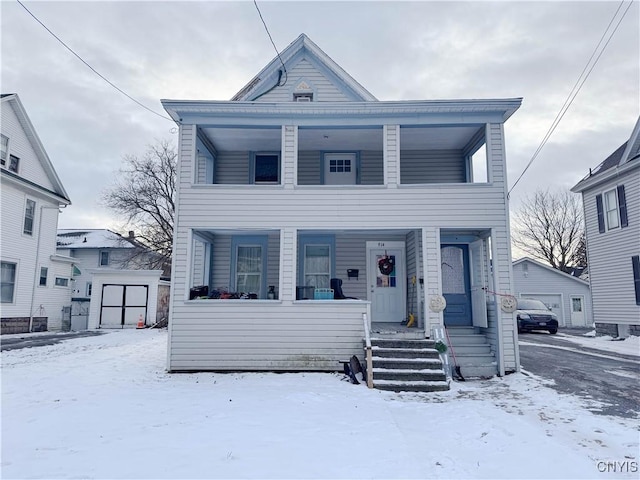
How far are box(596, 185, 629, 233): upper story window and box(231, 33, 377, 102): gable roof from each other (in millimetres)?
10542

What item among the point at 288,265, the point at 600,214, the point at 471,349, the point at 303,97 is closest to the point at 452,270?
the point at 471,349

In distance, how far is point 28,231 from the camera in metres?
17.5

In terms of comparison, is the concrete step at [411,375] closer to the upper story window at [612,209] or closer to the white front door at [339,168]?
the white front door at [339,168]

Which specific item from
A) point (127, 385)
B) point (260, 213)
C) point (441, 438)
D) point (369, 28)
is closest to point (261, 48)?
point (369, 28)

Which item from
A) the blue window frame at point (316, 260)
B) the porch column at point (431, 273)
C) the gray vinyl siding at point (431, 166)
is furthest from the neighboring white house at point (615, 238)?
the blue window frame at point (316, 260)

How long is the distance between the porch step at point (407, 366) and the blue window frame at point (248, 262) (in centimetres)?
398

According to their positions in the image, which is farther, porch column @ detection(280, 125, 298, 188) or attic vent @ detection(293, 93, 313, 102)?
attic vent @ detection(293, 93, 313, 102)

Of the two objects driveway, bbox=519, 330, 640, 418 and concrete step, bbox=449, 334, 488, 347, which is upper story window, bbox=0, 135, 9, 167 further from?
driveway, bbox=519, 330, 640, 418

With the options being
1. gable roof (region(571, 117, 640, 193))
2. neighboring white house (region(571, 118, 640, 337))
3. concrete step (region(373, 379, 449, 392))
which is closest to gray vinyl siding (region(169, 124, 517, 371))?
concrete step (region(373, 379, 449, 392))

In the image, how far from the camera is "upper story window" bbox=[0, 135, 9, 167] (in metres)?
16.4

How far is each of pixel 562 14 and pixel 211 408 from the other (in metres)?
12.4

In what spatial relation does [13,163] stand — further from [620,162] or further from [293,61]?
[620,162]

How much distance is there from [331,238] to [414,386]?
15.4 feet

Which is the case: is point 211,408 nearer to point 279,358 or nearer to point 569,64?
point 279,358
